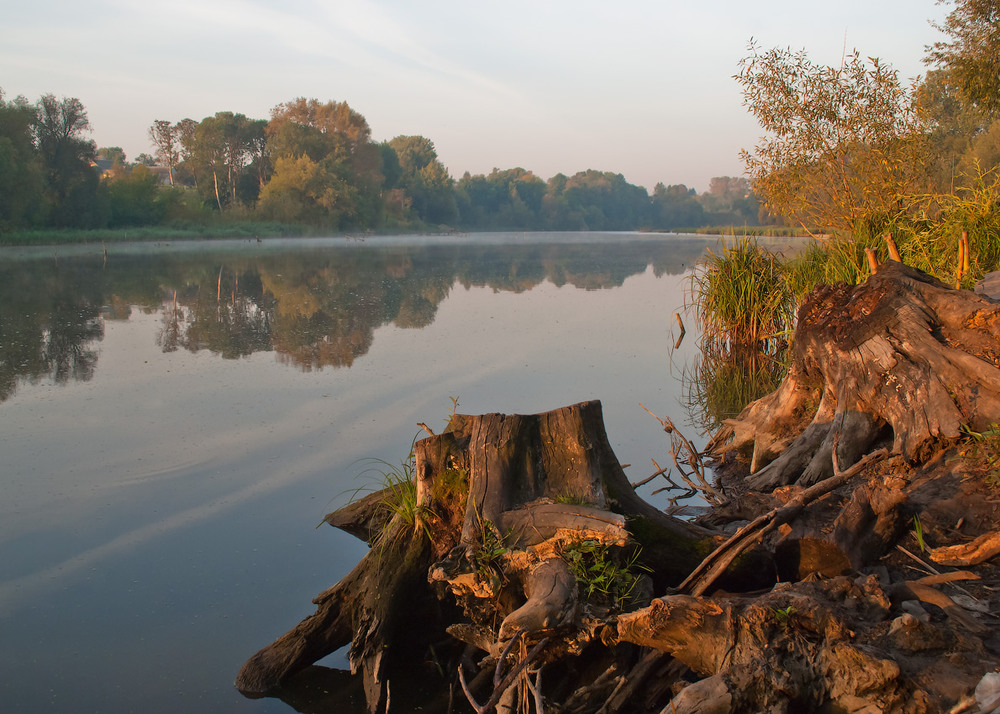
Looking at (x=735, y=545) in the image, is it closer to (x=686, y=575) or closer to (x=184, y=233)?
(x=686, y=575)

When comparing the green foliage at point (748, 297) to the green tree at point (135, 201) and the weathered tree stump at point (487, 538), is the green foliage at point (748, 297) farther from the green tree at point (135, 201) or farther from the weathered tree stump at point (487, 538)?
the green tree at point (135, 201)

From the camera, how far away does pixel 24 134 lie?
41.2 m

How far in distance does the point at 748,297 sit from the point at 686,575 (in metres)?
8.37

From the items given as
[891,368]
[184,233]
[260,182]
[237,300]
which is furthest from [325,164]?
[891,368]

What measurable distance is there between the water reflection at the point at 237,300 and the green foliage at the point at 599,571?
7.00 meters

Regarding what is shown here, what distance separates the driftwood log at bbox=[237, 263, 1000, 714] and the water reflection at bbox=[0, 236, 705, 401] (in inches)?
248

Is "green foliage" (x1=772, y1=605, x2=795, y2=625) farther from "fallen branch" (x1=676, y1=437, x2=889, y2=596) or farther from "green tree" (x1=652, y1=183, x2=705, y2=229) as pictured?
"green tree" (x1=652, y1=183, x2=705, y2=229)

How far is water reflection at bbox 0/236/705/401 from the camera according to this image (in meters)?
10.6

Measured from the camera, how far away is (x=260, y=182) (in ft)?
226

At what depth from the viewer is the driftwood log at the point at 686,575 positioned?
2.45m

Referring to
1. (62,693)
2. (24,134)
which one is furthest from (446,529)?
(24,134)

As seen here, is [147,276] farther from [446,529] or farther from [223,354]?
[446,529]

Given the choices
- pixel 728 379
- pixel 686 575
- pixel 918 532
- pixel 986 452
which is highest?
pixel 986 452

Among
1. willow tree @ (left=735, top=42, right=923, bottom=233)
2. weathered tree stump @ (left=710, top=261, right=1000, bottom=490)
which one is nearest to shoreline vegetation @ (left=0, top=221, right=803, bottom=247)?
willow tree @ (left=735, top=42, right=923, bottom=233)
